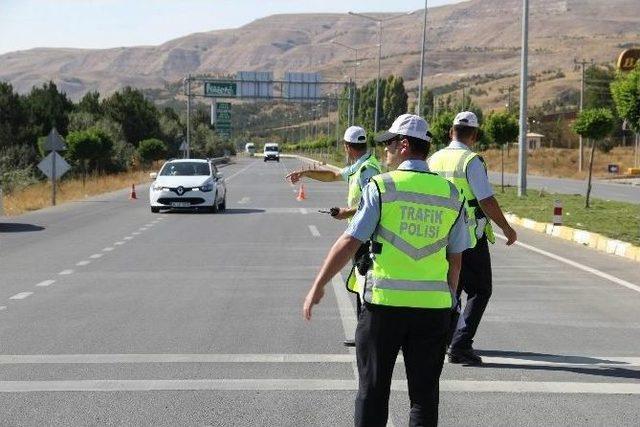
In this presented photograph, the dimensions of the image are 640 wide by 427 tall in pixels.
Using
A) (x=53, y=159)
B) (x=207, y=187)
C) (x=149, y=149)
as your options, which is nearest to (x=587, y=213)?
(x=207, y=187)

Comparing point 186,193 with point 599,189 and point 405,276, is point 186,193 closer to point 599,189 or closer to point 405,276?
point 599,189

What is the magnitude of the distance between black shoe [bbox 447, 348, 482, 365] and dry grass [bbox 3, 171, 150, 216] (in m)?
23.2

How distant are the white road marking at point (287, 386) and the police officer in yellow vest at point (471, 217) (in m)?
0.68

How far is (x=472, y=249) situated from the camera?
27.7ft

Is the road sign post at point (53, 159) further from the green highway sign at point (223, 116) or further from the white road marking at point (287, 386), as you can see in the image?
the green highway sign at point (223, 116)

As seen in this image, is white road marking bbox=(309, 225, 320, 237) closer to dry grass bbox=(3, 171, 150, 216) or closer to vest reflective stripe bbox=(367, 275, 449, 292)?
dry grass bbox=(3, 171, 150, 216)

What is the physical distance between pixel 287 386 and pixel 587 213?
21.4 m

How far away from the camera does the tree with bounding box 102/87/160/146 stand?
79.6 m

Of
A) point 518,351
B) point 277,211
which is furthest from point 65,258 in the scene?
point 277,211

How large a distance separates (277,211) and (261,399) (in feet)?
77.9

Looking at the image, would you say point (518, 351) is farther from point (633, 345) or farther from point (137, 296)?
point (137, 296)

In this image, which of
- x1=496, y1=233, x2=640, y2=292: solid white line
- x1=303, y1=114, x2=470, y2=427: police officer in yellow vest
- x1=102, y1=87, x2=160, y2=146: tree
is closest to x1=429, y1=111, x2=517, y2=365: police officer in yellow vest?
x1=303, y1=114, x2=470, y2=427: police officer in yellow vest

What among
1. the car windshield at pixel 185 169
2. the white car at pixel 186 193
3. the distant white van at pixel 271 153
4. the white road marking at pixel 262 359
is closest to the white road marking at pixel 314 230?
the white car at pixel 186 193

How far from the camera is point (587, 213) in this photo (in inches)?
1097
